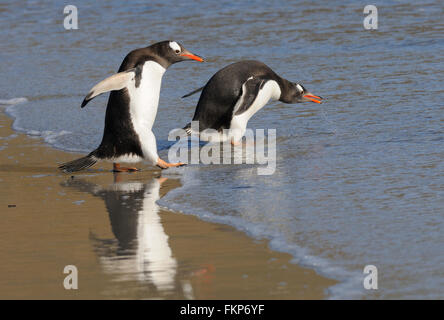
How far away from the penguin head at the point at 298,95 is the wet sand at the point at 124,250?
1.95m

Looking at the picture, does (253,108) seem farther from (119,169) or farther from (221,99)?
(119,169)

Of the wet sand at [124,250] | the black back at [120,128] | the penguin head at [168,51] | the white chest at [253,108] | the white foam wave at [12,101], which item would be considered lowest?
the wet sand at [124,250]

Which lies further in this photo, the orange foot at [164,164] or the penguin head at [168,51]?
the penguin head at [168,51]

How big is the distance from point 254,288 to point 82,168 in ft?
8.87

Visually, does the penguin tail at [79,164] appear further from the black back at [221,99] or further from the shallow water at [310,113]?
the black back at [221,99]

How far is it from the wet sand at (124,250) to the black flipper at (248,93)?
1.20 m

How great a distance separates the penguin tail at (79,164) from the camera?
598cm

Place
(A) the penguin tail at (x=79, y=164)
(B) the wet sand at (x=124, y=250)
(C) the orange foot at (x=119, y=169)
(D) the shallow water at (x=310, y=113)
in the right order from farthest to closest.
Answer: (C) the orange foot at (x=119, y=169) → (A) the penguin tail at (x=79, y=164) → (D) the shallow water at (x=310, y=113) → (B) the wet sand at (x=124, y=250)

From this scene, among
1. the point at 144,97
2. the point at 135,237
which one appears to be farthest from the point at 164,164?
the point at 135,237

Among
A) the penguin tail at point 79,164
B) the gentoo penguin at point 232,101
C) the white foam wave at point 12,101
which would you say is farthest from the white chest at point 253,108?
the white foam wave at point 12,101

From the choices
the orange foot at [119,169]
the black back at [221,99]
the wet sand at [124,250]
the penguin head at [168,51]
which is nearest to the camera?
the wet sand at [124,250]

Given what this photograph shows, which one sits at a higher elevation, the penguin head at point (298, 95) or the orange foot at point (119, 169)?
the penguin head at point (298, 95)
